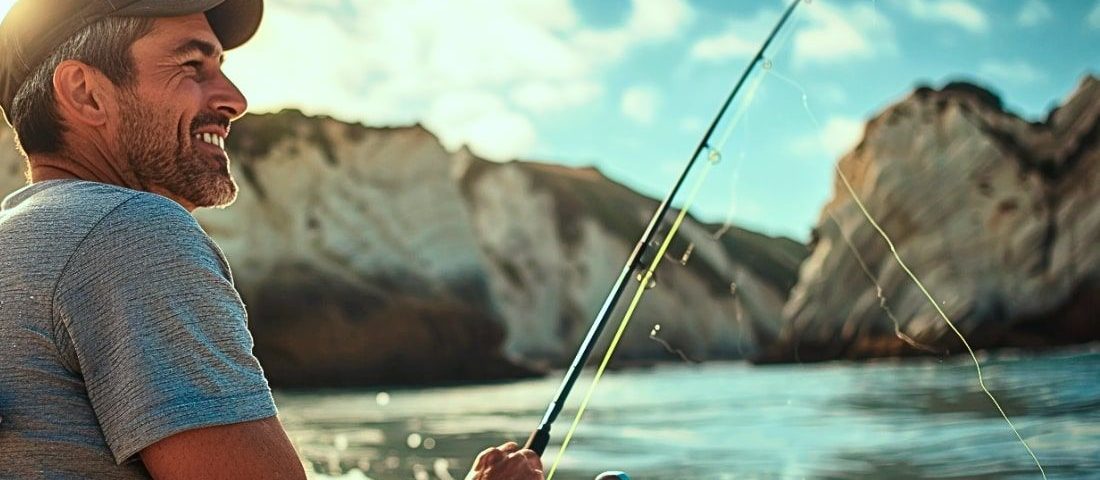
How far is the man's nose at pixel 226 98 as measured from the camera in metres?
0.97

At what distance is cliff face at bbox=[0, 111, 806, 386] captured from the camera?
83.4 ft

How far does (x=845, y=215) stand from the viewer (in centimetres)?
2773

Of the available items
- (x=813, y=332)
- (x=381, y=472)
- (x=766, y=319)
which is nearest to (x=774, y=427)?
(x=381, y=472)

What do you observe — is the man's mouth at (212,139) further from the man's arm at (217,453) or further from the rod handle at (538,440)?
the rod handle at (538,440)

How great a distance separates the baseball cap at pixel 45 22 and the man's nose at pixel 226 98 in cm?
7

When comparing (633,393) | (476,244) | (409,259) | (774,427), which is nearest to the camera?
(774,427)

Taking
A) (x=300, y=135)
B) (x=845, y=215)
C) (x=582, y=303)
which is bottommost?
(x=582, y=303)

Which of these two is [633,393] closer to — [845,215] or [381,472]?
[845,215]

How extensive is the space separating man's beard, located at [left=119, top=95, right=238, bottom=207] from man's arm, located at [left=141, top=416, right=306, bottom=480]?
0.27 m

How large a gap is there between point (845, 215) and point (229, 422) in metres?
27.9

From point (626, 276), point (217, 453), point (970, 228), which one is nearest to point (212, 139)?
point (217, 453)

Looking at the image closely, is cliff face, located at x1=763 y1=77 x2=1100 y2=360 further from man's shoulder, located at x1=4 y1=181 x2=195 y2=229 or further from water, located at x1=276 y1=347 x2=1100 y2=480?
man's shoulder, located at x1=4 y1=181 x2=195 y2=229

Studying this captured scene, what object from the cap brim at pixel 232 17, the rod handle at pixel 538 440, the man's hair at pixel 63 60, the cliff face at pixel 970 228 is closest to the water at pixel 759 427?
the cliff face at pixel 970 228

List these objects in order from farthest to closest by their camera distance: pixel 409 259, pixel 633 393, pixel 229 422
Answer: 1. pixel 409 259
2. pixel 633 393
3. pixel 229 422
